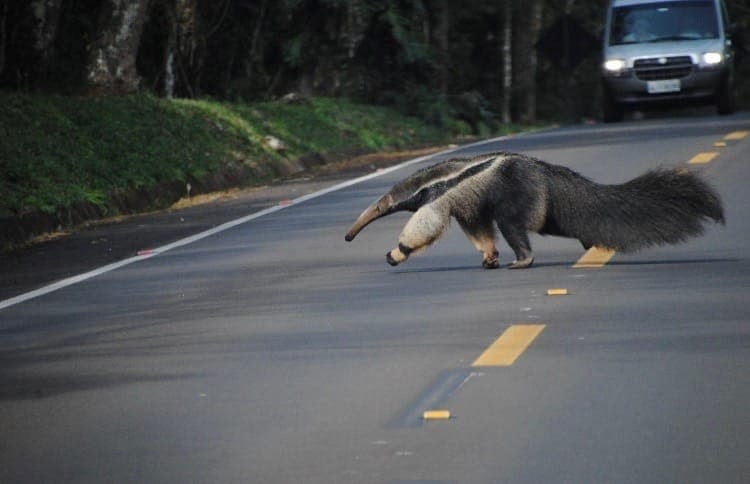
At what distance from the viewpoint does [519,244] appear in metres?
13.5

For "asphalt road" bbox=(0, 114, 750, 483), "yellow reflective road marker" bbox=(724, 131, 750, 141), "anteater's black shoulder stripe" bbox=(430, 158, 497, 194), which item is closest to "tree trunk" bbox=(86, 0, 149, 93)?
"yellow reflective road marker" bbox=(724, 131, 750, 141)

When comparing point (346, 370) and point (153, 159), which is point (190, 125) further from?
point (346, 370)

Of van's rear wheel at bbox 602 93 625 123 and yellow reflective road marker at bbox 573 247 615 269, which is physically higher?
yellow reflective road marker at bbox 573 247 615 269

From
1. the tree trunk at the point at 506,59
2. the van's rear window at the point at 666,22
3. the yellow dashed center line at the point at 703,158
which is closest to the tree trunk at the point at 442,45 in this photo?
the van's rear window at the point at 666,22

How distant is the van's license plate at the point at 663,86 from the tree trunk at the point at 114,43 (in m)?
10.5

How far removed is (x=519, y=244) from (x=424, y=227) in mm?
739

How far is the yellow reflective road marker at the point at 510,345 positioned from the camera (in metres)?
9.95

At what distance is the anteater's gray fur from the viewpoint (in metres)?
13.1

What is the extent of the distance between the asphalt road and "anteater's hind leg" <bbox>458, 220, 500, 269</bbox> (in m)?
0.20

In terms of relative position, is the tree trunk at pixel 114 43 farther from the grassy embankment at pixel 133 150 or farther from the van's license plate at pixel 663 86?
the van's license plate at pixel 663 86

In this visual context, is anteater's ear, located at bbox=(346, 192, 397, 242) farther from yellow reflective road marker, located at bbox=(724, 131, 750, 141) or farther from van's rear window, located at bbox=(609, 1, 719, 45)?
van's rear window, located at bbox=(609, 1, 719, 45)

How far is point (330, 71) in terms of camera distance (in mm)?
36688

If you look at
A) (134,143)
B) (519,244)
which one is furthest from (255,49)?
(519,244)

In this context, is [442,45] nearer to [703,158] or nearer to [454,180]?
[703,158]
